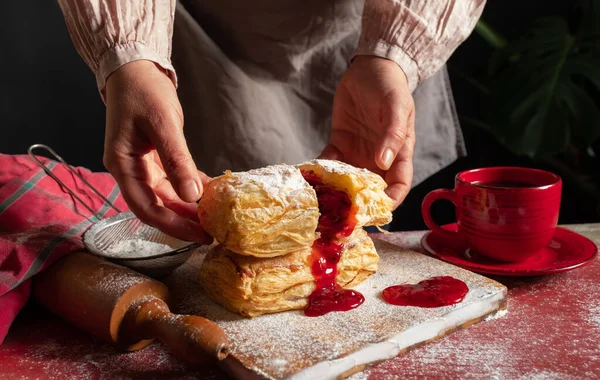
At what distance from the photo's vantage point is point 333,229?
129 cm

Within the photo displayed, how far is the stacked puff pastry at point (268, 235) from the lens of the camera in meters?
1.14

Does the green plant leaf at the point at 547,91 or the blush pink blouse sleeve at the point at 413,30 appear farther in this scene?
the green plant leaf at the point at 547,91

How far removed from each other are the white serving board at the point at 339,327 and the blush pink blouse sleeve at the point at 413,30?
66cm

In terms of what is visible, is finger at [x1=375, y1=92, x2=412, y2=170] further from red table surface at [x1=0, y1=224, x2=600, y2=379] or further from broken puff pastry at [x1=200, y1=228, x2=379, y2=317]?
red table surface at [x1=0, y1=224, x2=600, y2=379]

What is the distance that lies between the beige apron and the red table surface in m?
0.98

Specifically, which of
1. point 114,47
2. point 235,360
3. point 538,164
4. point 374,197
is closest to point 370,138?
point 374,197

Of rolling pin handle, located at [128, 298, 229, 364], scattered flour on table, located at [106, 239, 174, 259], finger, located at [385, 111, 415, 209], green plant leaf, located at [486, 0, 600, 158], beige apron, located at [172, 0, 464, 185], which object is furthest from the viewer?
green plant leaf, located at [486, 0, 600, 158]

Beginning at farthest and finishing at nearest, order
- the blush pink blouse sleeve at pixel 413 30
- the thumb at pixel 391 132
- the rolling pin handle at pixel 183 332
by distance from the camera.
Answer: the blush pink blouse sleeve at pixel 413 30 → the thumb at pixel 391 132 → the rolling pin handle at pixel 183 332

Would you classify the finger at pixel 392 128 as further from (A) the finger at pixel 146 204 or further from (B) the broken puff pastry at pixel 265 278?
(A) the finger at pixel 146 204

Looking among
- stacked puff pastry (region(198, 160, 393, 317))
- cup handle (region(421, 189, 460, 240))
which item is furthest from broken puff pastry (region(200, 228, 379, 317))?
cup handle (region(421, 189, 460, 240))

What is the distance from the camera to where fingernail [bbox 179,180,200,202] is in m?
1.12

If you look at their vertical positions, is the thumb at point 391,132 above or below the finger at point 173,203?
above

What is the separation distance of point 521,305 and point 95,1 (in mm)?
1159

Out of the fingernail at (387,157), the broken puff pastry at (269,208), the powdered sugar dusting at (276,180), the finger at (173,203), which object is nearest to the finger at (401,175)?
the fingernail at (387,157)
